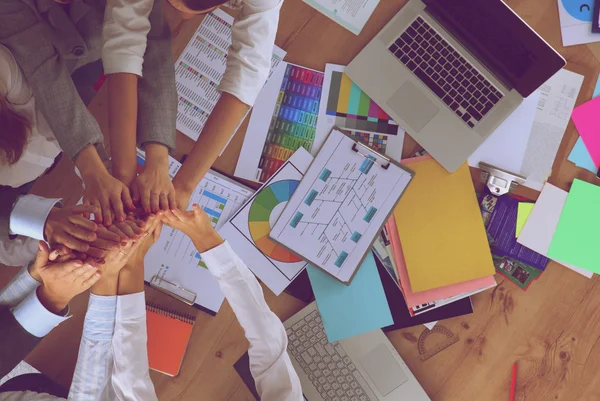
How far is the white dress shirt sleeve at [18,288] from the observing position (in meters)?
1.05

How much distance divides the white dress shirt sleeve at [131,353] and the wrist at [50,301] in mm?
121

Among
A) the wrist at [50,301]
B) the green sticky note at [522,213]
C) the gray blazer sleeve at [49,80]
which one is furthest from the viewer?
the green sticky note at [522,213]

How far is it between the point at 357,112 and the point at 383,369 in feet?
1.87

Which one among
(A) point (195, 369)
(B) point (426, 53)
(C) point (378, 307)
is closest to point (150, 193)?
(A) point (195, 369)

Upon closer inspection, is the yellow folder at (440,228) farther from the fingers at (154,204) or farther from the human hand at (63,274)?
the human hand at (63,274)

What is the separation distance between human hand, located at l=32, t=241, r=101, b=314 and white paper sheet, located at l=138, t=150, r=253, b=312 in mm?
156

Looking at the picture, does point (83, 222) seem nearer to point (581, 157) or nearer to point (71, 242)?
point (71, 242)

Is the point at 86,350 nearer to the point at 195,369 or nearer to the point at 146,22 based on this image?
the point at 195,369

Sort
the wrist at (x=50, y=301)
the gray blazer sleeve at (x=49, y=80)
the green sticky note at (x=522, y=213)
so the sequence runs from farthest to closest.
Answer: the green sticky note at (x=522, y=213)
the wrist at (x=50, y=301)
the gray blazer sleeve at (x=49, y=80)

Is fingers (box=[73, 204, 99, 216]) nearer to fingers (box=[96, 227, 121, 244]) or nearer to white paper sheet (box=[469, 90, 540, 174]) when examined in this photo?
fingers (box=[96, 227, 121, 244])

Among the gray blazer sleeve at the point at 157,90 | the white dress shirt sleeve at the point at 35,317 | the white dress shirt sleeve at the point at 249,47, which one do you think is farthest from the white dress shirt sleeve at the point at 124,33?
the white dress shirt sleeve at the point at 35,317

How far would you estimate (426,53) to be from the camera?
3.60 ft

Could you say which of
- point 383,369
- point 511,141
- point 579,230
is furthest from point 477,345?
point 511,141

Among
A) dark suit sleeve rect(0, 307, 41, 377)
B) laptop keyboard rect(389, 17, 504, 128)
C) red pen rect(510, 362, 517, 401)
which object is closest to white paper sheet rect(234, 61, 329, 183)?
laptop keyboard rect(389, 17, 504, 128)
